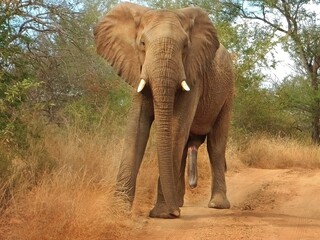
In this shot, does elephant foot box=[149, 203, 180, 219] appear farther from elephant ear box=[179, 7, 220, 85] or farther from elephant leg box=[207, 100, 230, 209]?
elephant leg box=[207, 100, 230, 209]

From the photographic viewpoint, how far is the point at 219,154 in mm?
11555

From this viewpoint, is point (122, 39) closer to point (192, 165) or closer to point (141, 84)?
point (141, 84)

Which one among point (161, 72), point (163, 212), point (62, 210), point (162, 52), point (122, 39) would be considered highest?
point (122, 39)

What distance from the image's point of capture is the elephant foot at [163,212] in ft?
28.8

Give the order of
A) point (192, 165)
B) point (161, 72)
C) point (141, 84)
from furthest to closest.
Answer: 1. point (192, 165)
2. point (141, 84)
3. point (161, 72)

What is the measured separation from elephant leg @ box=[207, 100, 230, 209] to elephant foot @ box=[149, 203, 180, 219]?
2054 millimetres

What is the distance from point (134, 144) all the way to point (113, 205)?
3.61 feet

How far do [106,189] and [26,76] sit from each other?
6.23 ft

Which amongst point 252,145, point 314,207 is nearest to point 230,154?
point 252,145


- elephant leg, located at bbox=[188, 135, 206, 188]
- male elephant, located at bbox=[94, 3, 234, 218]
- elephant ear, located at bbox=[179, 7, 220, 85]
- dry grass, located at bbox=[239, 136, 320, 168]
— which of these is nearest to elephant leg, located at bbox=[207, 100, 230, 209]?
elephant leg, located at bbox=[188, 135, 206, 188]

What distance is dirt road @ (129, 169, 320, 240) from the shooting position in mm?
7754

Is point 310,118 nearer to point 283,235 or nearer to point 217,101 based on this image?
point 217,101

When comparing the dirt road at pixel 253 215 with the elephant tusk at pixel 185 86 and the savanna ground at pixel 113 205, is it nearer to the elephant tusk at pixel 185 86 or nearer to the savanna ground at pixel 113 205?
the savanna ground at pixel 113 205

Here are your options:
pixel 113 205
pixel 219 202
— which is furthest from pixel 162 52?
pixel 219 202
